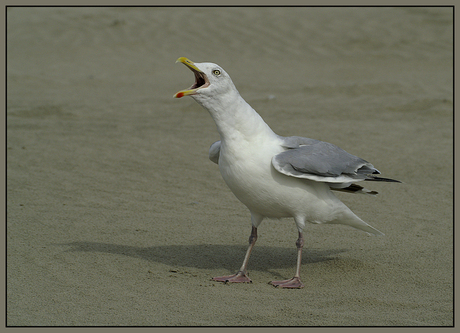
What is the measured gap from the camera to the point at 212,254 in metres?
5.57

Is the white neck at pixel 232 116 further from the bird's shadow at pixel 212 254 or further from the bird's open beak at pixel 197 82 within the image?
the bird's shadow at pixel 212 254

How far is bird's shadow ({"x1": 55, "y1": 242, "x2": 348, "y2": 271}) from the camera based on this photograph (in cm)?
534

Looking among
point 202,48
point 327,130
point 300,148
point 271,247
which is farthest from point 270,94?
point 300,148

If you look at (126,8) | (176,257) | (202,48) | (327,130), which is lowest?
(176,257)

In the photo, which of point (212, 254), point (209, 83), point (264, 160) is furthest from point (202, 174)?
point (209, 83)

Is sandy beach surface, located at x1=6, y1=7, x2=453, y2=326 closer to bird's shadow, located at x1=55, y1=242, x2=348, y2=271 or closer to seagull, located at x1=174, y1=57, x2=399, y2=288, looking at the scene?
bird's shadow, located at x1=55, y1=242, x2=348, y2=271

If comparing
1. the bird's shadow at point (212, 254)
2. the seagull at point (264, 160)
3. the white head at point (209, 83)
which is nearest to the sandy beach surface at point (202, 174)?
the bird's shadow at point (212, 254)

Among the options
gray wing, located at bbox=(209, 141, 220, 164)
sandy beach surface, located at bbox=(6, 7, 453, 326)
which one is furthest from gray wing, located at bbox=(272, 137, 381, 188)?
sandy beach surface, located at bbox=(6, 7, 453, 326)

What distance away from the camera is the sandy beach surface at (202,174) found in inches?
175

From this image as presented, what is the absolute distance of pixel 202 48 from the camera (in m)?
17.2

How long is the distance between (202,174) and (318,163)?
3.77 m

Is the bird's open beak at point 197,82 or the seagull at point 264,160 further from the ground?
the bird's open beak at point 197,82

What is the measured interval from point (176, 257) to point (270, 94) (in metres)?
7.92

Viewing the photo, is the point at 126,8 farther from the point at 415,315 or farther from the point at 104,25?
the point at 415,315
